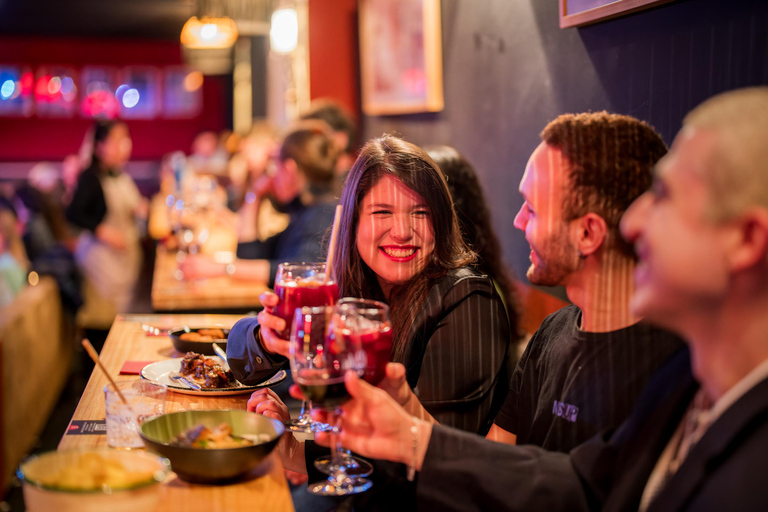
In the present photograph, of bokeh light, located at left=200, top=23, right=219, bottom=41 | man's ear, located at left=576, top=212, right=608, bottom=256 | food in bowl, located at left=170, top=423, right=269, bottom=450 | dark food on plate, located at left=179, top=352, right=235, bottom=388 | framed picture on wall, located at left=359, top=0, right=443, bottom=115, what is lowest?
dark food on plate, located at left=179, top=352, right=235, bottom=388

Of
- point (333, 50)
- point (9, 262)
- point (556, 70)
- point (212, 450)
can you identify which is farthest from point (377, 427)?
point (333, 50)

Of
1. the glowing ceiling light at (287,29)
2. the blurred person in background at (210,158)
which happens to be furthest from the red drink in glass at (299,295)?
the blurred person in background at (210,158)

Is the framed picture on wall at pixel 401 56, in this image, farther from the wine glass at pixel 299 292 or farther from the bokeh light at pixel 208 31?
the bokeh light at pixel 208 31

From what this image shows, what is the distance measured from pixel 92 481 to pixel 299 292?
1.92ft

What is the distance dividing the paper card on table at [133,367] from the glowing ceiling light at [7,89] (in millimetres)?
15098

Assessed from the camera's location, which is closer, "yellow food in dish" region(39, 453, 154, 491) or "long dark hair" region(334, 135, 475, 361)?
"yellow food in dish" region(39, 453, 154, 491)

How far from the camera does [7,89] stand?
49.4ft

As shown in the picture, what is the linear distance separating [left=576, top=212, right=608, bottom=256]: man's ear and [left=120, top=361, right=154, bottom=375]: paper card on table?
1340 mm

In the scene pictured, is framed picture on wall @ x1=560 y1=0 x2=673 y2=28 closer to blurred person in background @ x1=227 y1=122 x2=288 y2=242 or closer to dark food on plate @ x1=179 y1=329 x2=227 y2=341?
dark food on plate @ x1=179 y1=329 x2=227 y2=341

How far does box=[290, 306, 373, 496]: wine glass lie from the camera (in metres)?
1.21

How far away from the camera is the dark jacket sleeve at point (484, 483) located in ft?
4.15

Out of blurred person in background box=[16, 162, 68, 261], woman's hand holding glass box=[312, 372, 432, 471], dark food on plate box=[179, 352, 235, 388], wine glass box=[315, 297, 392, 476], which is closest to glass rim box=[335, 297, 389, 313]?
wine glass box=[315, 297, 392, 476]

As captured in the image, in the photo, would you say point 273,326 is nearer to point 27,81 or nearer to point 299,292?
point 299,292

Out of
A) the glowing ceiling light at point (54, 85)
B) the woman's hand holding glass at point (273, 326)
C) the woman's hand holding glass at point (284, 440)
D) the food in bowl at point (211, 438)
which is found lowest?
the woman's hand holding glass at point (284, 440)
